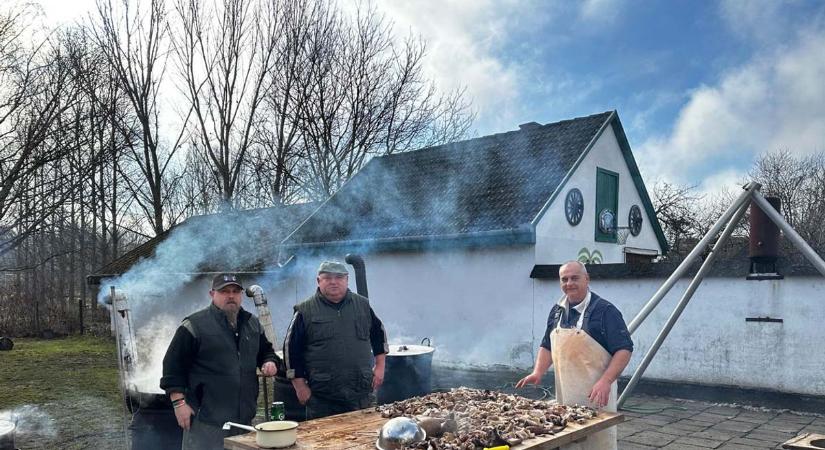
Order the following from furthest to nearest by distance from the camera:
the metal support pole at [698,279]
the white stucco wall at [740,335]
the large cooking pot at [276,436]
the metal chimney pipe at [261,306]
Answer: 1. the white stucco wall at [740,335]
2. the metal chimney pipe at [261,306]
3. the metal support pole at [698,279]
4. the large cooking pot at [276,436]

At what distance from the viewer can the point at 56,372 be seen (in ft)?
46.0

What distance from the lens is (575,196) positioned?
43.7 feet

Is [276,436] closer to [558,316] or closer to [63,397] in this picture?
[558,316]

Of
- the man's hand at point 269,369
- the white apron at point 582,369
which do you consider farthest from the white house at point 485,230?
the man's hand at point 269,369

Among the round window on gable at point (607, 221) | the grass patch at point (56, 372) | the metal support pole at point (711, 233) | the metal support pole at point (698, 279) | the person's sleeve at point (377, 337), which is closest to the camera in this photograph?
the person's sleeve at point (377, 337)

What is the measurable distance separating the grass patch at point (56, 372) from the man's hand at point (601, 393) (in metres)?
8.95

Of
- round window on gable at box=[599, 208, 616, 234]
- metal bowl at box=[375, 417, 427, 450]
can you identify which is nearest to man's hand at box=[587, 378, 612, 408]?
metal bowl at box=[375, 417, 427, 450]

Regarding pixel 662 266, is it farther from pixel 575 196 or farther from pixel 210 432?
pixel 210 432

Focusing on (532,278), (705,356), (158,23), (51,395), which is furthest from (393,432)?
(158,23)

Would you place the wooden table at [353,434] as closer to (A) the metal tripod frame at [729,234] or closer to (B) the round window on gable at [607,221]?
(A) the metal tripod frame at [729,234]

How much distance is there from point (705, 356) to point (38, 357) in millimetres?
16831

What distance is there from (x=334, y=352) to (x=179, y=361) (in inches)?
46.9

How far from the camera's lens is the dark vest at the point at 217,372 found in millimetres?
4406

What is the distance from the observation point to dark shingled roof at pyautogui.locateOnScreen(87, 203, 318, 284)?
17188 millimetres
